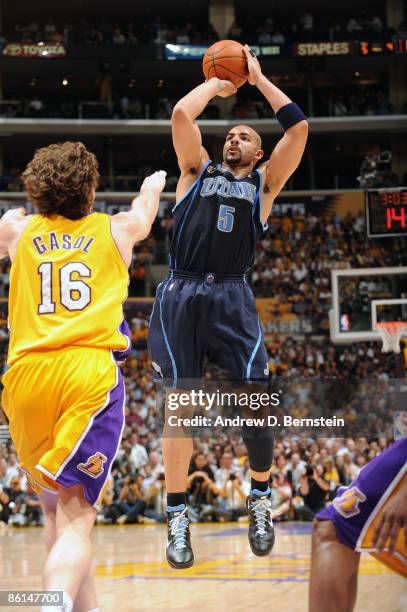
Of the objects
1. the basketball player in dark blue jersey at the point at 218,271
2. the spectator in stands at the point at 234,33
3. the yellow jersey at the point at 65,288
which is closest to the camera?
the yellow jersey at the point at 65,288

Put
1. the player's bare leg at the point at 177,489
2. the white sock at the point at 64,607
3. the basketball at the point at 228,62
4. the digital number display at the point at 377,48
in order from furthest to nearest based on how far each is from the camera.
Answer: the digital number display at the point at 377,48, the basketball at the point at 228,62, the player's bare leg at the point at 177,489, the white sock at the point at 64,607

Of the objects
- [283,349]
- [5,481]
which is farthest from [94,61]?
[5,481]

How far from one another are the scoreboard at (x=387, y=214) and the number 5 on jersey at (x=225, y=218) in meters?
10.9

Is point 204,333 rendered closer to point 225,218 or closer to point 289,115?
point 225,218

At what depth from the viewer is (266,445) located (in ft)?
21.1

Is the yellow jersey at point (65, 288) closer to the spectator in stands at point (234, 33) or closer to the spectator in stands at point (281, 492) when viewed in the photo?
the spectator in stands at point (281, 492)

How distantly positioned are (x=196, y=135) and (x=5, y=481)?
10609 mm

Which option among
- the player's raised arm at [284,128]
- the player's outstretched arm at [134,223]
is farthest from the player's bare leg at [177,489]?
the player's outstretched arm at [134,223]

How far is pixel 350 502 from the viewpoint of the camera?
390 cm

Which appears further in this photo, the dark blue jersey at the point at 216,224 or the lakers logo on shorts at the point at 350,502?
the dark blue jersey at the point at 216,224

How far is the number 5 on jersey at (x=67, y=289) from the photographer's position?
4.42 meters

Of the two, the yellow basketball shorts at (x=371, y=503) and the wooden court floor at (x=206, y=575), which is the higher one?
the yellow basketball shorts at (x=371, y=503)
